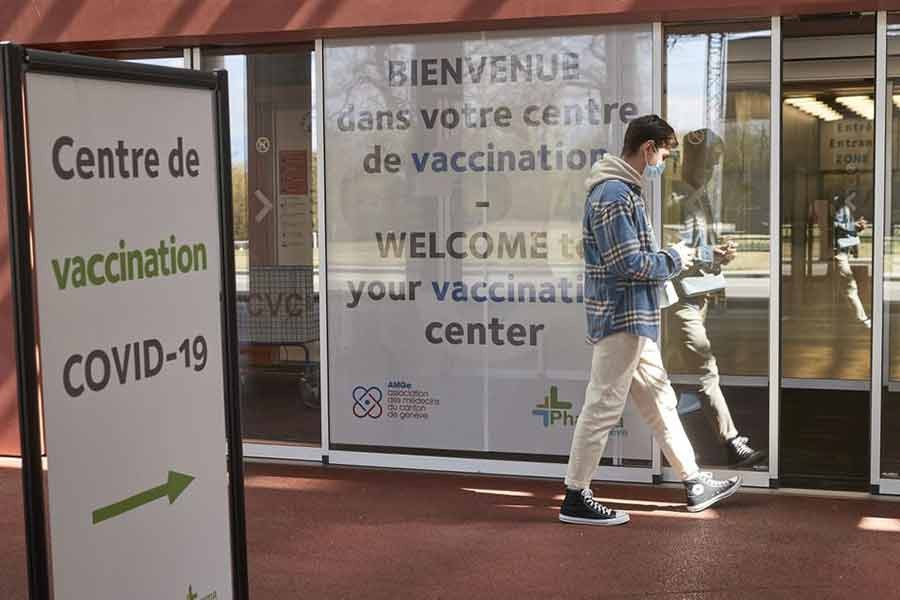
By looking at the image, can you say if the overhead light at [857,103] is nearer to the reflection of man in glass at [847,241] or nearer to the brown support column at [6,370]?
the reflection of man in glass at [847,241]

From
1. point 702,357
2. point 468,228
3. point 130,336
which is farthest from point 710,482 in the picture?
point 130,336

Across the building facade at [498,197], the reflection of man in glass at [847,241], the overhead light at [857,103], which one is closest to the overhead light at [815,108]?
the overhead light at [857,103]

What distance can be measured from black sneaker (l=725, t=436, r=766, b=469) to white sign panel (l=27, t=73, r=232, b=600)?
431cm

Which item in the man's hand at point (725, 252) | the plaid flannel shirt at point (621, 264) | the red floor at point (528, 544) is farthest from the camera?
the man's hand at point (725, 252)

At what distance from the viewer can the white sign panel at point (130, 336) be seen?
9.74 ft

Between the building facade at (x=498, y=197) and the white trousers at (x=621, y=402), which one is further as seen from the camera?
the building facade at (x=498, y=197)

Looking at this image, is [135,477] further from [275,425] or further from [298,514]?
[275,425]

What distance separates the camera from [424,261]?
25.2 feet

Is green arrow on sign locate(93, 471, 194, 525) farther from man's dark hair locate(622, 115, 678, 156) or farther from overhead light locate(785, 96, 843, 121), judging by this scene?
overhead light locate(785, 96, 843, 121)

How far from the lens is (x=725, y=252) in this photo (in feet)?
21.9

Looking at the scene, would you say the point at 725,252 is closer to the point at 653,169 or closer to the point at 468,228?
the point at 653,169

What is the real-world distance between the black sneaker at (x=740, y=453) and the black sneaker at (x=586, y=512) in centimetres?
114

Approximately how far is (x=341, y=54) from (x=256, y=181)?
123 centimetres

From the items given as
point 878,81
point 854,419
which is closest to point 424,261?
point 878,81
